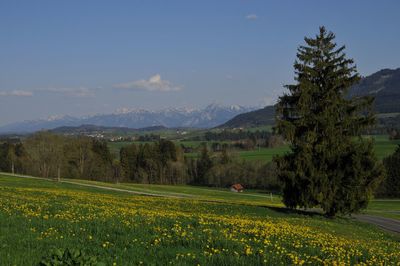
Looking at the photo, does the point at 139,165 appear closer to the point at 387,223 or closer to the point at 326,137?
the point at 387,223

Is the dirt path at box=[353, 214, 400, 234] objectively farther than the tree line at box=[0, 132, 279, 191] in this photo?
No

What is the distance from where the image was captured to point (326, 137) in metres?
32.8

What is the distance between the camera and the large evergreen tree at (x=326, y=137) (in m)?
31.7

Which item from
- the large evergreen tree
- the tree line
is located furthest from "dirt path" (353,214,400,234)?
the tree line

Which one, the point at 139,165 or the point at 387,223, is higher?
the point at 139,165

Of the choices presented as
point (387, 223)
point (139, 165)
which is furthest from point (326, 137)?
point (139, 165)

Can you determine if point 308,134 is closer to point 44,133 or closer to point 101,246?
point 101,246

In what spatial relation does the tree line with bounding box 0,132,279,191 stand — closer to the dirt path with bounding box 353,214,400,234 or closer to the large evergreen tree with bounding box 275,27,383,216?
the dirt path with bounding box 353,214,400,234

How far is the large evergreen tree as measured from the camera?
104 feet

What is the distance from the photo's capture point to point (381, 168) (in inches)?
1247

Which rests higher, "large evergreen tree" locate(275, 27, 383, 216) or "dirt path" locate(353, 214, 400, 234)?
"large evergreen tree" locate(275, 27, 383, 216)

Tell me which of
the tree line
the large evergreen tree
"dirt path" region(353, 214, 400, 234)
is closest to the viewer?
the large evergreen tree

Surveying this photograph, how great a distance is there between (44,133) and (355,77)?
80.6 meters

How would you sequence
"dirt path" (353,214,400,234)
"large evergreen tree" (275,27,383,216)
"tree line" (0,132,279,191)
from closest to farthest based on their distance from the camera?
"large evergreen tree" (275,27,383,216), "dirt path" (353,214,400,234), "tree line" (0,132,279,191)
